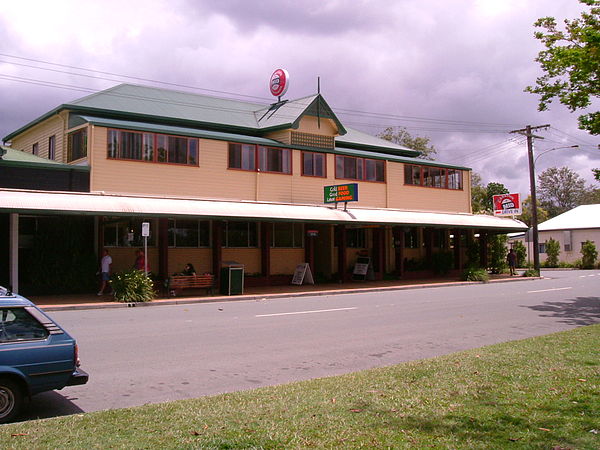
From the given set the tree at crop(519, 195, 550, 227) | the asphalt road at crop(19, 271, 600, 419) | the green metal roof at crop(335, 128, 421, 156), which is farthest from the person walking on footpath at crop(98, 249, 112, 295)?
the tree at crop(519, 195, 550, 227)

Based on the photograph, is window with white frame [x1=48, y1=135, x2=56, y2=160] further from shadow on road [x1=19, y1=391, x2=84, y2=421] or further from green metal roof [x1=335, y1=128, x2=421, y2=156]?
shadow on road [x1=19, y1=391, x2=84, y2=421]

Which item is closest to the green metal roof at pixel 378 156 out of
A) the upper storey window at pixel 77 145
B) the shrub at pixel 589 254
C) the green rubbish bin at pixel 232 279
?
the green rubbish bin at pixel 232 279

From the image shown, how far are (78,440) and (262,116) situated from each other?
26.7 meters

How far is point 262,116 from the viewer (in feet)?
101

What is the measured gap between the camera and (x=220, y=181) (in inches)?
995

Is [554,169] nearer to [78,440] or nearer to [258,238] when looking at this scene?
[258,238]

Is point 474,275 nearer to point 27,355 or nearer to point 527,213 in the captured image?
point 27,355

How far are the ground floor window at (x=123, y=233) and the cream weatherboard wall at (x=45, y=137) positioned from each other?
11.5 ft

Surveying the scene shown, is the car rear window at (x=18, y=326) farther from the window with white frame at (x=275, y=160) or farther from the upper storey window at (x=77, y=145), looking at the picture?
the window with white frame at (x=275, y=160)

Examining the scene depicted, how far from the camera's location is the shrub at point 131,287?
1948cm

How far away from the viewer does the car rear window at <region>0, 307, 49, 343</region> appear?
6484 mm

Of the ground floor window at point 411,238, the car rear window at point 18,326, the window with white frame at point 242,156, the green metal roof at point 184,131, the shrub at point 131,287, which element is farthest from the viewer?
the ground floor window at point 411,238

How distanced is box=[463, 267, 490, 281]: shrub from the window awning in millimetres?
2436

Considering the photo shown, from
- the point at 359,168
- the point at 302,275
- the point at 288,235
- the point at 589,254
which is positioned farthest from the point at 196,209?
the point at 589,254
